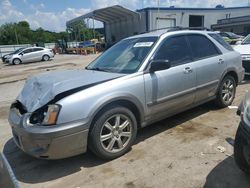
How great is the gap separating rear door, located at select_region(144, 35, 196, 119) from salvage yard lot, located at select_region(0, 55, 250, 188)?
490mm

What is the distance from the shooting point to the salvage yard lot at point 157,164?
121 inches

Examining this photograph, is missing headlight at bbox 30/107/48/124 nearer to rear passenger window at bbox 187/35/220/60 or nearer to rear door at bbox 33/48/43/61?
rear passenger window at bbox 187/35/220/60

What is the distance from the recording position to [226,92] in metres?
5.44

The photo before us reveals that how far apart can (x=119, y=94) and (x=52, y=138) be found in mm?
1050

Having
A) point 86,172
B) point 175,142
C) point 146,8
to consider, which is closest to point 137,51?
point 175,142

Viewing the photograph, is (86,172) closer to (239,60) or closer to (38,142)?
(38,142)

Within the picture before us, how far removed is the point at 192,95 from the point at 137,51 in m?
1.29

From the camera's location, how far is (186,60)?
4520 millimetres

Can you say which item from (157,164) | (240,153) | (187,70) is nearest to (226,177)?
(240,153)

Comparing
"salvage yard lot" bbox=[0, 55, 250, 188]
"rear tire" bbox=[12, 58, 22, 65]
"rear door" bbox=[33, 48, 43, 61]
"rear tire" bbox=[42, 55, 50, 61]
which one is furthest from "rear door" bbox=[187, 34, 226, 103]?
"rear tire" bbox=[42, 55, 50, 61]

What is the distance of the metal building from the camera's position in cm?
3544

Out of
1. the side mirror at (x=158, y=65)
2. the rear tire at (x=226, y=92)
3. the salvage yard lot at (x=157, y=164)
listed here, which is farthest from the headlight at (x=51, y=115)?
the rear tire at (x=226, y=92)

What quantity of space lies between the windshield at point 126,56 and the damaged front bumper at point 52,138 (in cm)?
126

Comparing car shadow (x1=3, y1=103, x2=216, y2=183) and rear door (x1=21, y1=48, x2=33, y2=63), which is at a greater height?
rear door (x1=21, y1=48, x2=33, y2=63)
